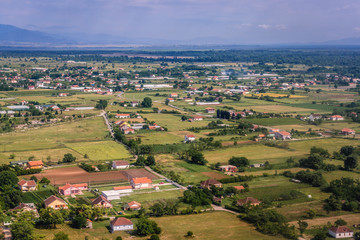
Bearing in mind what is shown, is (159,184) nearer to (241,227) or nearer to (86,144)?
(241,227)

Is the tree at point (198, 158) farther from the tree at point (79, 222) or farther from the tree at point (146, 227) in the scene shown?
the tree at point (79, 222)

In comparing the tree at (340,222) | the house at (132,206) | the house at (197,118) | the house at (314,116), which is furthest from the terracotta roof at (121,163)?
the house at (314,116)

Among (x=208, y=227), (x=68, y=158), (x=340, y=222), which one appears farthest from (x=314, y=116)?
(x=208, y=227)

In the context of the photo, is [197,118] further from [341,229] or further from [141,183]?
[341,229]

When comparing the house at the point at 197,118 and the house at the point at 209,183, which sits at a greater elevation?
the house at the point at 197,118

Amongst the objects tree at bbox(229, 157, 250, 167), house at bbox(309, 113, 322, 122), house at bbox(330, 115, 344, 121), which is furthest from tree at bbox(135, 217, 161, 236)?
house at bbox(330, 115, 344, 121)

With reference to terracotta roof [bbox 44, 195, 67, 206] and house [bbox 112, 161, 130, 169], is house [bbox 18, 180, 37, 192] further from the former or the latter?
house [bbox 112, 161, 130, 169]
